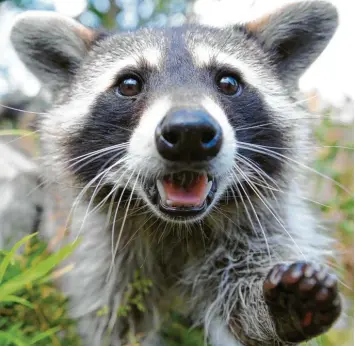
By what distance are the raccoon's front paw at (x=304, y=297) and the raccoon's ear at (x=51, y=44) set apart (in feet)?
5.36

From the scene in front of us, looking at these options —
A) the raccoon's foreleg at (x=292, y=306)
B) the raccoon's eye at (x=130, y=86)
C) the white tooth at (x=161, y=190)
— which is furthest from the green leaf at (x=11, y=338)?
the raccoon's eye at (x=130, y=86)

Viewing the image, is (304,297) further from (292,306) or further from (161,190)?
(161,190)

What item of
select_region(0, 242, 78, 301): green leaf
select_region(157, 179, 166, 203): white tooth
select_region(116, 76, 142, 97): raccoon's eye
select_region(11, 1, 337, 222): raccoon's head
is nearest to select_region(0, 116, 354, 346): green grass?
select_region(0, 242, 78, 301): green leaf

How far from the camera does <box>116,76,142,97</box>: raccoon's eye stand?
263 cm

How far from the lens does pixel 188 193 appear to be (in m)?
2.34

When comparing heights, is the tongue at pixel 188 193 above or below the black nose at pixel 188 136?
below

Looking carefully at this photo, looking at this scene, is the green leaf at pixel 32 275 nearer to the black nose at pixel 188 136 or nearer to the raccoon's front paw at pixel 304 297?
the black nose at pixel 188 136

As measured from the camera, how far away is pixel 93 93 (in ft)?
9.29

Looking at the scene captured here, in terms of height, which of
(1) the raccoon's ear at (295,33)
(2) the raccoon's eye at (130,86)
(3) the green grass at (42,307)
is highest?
(1) the raccoon's ear at (295,33)

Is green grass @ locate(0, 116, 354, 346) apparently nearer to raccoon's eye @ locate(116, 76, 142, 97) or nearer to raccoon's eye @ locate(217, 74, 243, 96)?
raccoon's eye @ locate(217, 74, 243, 96)

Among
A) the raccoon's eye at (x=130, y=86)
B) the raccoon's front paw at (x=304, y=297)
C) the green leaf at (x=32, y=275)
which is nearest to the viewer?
the raccoon's front paw at (x=304, y=297)

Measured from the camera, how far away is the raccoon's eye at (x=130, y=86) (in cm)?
263

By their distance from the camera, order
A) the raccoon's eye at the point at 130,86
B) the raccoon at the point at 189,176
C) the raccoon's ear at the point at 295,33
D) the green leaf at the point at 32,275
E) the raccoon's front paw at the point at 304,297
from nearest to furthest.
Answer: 1. the raccoon's front paw at the point at 304,297
2. the raccoon at the point at 189,176
3. the green leaf at the point at 32,275
4. the raccoon's eye at the point at 130,86
5. the raccoon's ear at the point at 295,33

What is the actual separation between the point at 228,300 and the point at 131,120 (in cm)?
110
